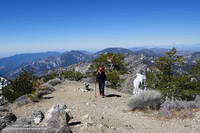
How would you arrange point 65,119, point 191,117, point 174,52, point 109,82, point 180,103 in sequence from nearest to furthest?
1. point 65,119
2. point 191,117
3. point 180,103
4. point 174,52
5. point 109,82

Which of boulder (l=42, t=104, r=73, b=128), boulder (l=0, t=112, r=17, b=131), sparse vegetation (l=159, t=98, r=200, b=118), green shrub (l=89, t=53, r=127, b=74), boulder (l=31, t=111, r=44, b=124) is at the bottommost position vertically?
green shrub (l=89, t=53, r=127, b=74)

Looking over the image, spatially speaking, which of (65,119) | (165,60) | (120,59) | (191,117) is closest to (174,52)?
(165,60)

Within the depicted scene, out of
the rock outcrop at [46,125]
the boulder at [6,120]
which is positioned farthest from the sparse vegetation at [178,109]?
the boulder at [6,120]

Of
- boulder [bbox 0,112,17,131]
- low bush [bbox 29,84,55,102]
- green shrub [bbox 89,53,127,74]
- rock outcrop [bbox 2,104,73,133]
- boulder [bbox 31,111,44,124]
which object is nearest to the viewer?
rock outcrop [bbox 2,104,73,133]

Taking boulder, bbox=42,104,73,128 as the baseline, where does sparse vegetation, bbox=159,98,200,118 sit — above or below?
below

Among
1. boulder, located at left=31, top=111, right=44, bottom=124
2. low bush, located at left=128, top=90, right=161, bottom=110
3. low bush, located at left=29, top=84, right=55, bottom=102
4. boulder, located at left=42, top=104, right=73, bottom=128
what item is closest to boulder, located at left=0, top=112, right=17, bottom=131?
boulder, located at left=31, top=111, right=44, bottom=124

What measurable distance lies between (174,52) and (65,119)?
2106 centimetres

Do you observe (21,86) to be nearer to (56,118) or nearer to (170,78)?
(56,118)

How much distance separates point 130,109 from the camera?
17.5 meters

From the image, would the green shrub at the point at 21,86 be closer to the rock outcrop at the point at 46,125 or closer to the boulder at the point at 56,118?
the rock outcrop at the point at 46,125

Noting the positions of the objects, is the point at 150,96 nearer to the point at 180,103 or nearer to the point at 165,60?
the point at 180,103

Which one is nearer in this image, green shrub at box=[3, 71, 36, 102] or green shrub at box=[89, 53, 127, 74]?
green shrub at box=[3, 71, 36, 102]

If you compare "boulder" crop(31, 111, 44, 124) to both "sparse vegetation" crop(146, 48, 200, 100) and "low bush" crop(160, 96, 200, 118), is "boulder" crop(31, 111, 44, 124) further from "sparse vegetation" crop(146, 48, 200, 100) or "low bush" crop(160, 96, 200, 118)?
"sparse vegetation" crop(146, 48, 200, 100)

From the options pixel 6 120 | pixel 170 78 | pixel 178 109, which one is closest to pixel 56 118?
pixel 6 120
